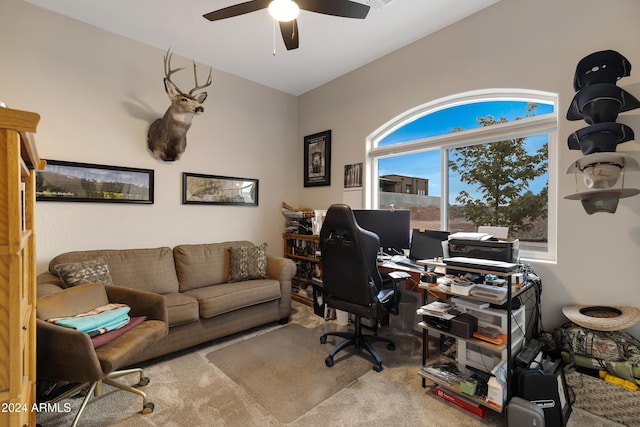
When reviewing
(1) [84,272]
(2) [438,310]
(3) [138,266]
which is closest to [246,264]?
(3) [138,266]

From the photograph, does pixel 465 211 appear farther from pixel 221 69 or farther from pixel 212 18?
pixel 221 69

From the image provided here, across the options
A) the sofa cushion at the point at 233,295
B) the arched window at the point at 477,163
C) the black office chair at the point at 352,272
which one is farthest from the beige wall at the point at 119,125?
the black office chair at the point at 352,272

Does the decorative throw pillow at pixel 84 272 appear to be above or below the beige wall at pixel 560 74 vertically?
below

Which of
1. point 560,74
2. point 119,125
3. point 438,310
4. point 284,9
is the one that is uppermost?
point 284,9

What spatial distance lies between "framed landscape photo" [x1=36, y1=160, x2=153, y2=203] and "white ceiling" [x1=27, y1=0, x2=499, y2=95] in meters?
1.42

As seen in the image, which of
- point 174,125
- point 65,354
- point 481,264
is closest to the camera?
point 65,354

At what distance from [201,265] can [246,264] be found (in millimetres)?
485

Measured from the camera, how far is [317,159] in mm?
4254

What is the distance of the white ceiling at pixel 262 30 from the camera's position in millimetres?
2549

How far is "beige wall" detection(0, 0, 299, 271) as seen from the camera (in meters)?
2.56

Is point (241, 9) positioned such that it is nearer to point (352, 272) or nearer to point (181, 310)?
point (352, 272)

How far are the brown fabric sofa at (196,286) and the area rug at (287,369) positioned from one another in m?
0.24

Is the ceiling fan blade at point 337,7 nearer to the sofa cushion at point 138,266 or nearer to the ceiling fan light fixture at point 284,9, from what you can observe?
the ceiling fan light fixture at point 284,9

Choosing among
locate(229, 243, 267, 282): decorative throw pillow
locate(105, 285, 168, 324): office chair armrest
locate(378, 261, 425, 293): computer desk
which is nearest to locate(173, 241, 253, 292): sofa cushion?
locate(229, 243, 267, 282): decorative throw pillow
